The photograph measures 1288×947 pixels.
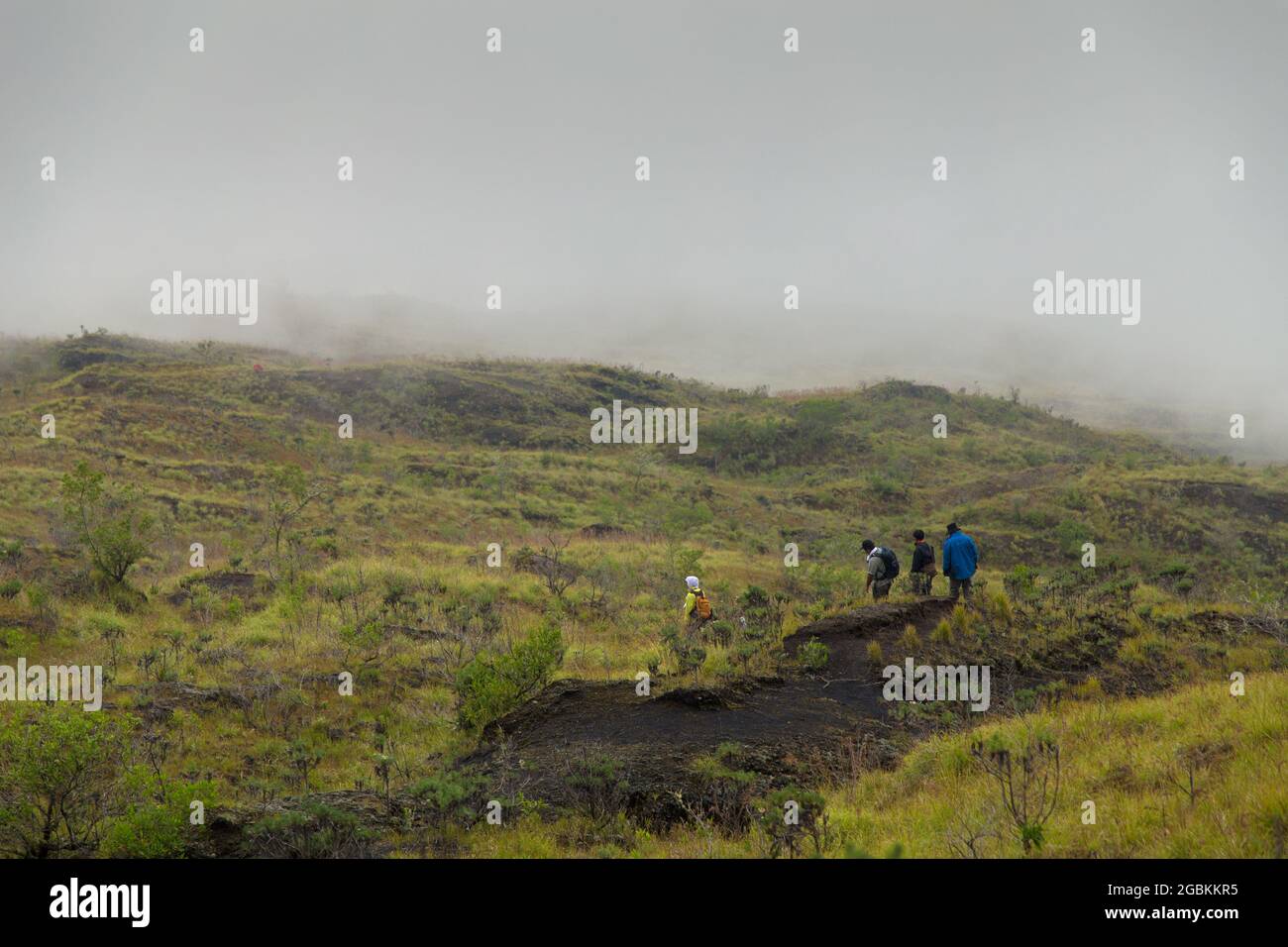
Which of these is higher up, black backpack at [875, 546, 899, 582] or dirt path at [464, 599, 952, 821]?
black backpack at [875, 546, 899, 582]

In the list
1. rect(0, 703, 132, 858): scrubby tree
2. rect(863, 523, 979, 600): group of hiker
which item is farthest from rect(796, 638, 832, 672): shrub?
rect(0, 703, 132, 858): scrubby tree

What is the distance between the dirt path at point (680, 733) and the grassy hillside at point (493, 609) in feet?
0.57

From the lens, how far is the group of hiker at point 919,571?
13.5 metres

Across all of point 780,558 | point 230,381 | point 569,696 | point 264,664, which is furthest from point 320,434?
point 569,696

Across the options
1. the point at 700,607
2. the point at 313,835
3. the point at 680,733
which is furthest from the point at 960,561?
the point at 313,835

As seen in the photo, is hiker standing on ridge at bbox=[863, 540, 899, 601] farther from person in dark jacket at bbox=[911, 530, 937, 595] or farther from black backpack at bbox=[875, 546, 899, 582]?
person in dark jacket at bbox=[911, 530, 937, 595]

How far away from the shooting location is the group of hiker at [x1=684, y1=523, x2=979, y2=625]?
531 inches

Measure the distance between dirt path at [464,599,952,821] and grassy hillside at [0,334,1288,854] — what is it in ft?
0.57

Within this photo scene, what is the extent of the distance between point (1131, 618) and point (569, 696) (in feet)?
32.0

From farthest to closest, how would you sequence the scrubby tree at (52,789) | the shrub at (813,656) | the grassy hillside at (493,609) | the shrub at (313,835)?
the shrub at (813,656) < the grassy hillside at (493,609) < the scrubby tree at (52,789) < the shrub at (313,835)

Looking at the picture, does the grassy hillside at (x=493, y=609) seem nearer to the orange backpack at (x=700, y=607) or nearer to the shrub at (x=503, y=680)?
the shrub at (x=503, y=680)

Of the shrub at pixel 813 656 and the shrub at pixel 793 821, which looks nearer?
the shrub at pixel 793 821

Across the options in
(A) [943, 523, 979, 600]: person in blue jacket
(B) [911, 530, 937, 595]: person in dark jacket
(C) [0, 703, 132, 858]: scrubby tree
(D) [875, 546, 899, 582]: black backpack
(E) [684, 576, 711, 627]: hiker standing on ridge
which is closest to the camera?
(C) [0, 703, 132, 858]: scrubby tree

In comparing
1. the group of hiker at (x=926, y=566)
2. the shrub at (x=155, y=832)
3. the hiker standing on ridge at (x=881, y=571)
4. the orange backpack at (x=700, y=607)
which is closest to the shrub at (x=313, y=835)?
the shrub at (x=155, y=832)
